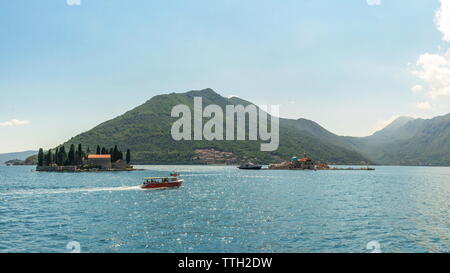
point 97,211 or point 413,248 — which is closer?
point 413,248

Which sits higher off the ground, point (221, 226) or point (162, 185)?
point (221, 226)

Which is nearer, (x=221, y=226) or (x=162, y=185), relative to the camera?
(x=221, y=226)

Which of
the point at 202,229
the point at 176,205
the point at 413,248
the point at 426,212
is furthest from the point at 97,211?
the point at 426,212

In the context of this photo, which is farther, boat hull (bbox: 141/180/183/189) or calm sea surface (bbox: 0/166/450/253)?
boat hull (bbox: 141/180/183/189)

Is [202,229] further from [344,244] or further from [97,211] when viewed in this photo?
[97,211]

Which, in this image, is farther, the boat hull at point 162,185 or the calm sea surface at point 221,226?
the boat hull at point 162,185

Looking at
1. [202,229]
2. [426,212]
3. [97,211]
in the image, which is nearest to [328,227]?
[202,229]
